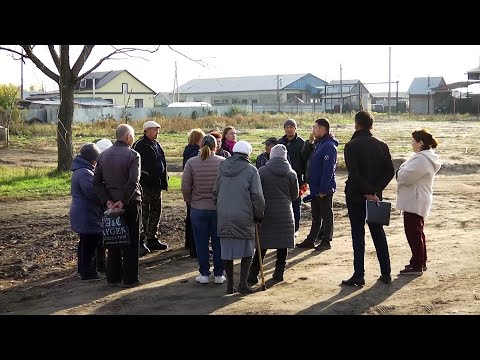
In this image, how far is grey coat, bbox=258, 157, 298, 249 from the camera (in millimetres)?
7656

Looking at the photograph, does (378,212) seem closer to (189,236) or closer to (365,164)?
(365,164)

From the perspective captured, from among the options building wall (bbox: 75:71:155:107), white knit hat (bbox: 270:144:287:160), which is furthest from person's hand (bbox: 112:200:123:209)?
building wall (bbox: 75:71:155:107)

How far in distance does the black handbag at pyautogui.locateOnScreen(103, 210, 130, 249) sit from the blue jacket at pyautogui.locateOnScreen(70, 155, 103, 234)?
1.84 feet

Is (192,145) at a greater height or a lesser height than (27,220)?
greater

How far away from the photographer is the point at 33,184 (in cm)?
1672

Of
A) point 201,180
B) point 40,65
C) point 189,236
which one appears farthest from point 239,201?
point 40,65

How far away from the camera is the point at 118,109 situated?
57.6 meters

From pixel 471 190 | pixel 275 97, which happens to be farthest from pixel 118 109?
pixel 471 190

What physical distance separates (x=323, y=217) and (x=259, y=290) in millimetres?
2592

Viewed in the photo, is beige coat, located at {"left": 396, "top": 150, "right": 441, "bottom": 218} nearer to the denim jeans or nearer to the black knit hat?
the denim jeans

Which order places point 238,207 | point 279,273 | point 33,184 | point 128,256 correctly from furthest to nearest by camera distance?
point 33,184, point 279,273, point 128,256, point 238,207

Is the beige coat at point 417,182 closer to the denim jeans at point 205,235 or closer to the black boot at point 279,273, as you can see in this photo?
the black boot at point 279,273
